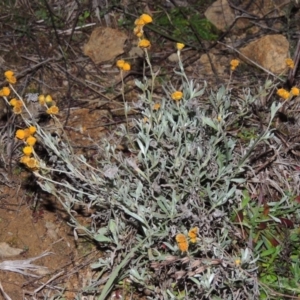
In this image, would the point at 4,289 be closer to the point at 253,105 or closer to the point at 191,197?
the point at 191,197

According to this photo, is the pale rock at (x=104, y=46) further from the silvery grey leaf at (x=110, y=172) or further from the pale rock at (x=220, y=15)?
the silvery grey leaf at (x=110, y=172)

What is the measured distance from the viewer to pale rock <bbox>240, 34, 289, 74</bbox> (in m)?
3.44

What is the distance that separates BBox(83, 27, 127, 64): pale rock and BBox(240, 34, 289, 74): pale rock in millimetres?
684

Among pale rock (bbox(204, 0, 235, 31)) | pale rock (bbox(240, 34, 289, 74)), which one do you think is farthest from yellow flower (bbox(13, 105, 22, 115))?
pale rock (bbox(204, 0, 235, 31))

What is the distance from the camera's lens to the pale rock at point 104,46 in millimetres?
3566

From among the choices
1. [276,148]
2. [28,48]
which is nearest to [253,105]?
[276,148]

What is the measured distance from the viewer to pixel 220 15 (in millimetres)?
3719

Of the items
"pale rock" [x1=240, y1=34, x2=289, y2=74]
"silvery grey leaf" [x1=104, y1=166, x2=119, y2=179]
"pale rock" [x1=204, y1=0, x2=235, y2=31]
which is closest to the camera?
"silvery grey leaf" [x1=104, y1=166, x2=119, y2=179]

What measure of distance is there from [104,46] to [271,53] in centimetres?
90

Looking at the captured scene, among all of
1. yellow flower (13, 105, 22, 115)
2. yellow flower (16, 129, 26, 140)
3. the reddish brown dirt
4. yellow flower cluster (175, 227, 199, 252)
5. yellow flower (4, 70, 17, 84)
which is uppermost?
yellow flower (4, 70, 17, 84)

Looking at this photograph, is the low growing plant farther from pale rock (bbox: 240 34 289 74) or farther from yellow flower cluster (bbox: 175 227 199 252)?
pale rock (bbox: 240 34 289 74)

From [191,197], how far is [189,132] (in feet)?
0.94

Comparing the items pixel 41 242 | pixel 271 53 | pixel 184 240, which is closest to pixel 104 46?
pixel 271 53

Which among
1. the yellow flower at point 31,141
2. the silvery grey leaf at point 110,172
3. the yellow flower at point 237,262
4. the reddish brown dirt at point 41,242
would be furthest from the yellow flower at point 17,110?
the yellow flower at point 237,262
